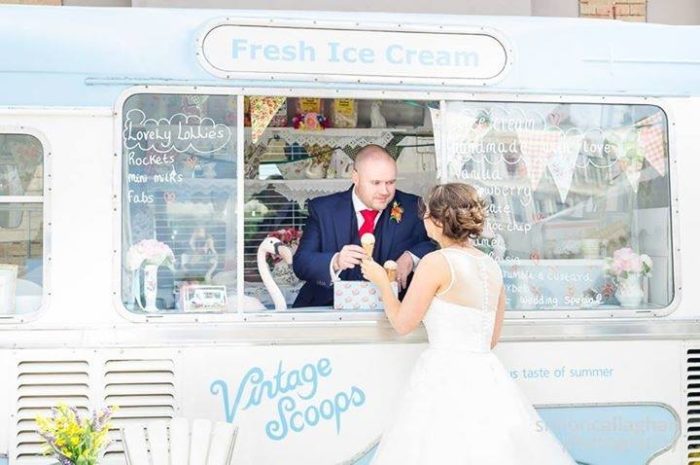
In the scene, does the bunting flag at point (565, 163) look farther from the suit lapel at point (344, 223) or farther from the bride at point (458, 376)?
the suit lapel at point (344, 223)

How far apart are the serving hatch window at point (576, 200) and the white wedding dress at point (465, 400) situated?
62cm

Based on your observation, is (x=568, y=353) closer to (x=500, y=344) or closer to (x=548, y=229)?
(x=500, y=344)

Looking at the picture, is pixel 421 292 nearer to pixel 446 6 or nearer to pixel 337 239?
pixel 337 239

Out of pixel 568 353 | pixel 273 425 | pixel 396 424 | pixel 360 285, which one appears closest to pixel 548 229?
pixel 568 353

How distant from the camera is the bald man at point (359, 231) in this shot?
15.4 feet

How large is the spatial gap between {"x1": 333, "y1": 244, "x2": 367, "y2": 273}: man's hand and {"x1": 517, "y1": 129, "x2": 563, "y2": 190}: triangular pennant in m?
0.94

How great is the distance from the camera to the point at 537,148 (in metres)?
4.64

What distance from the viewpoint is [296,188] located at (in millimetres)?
5215

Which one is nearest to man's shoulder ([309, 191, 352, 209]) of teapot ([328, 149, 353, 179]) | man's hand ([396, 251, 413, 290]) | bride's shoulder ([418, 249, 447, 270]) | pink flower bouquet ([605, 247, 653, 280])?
teapot ([328, 149, 353, 179])

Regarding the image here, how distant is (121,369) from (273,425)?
0.73 meters

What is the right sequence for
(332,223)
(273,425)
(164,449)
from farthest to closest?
(332,223) < (273,425) < (164,449)

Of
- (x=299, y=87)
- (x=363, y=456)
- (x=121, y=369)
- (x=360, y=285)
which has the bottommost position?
(x=363, y=456)

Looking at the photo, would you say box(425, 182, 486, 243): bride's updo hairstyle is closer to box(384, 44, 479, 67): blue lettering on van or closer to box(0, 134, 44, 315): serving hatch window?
box(384, 44, 479, 67): blue lettering on van

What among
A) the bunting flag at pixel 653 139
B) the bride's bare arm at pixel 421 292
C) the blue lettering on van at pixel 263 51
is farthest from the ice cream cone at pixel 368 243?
the bunting flag at pixel 653 139
